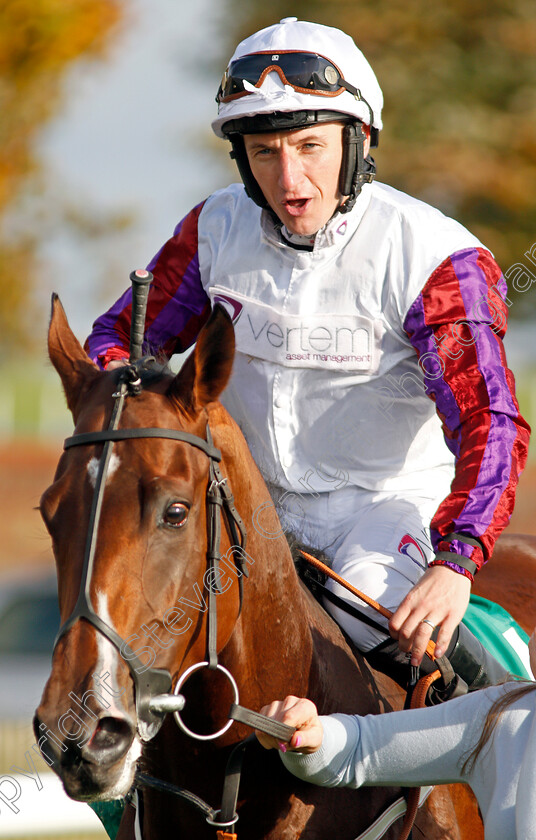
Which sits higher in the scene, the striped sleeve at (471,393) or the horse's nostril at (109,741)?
the striped sleeve at (471,393)

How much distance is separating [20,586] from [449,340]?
6997 mm

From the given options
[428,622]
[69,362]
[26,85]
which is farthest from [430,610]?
[26,85]

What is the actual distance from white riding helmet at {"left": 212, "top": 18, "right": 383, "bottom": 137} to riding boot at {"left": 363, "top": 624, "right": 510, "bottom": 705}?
1401 millimetres

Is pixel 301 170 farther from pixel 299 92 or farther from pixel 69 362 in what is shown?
pixel 69 362

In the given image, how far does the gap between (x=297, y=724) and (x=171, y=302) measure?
1.47 metres

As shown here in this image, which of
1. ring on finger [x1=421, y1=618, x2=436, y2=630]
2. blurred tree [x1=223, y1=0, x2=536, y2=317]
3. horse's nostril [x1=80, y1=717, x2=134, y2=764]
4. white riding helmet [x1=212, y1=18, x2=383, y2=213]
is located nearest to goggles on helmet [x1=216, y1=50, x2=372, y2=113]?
white riding helmet [x1=212, y1=18, x2=383, y2=213]

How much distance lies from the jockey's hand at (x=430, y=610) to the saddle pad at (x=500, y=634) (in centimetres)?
70

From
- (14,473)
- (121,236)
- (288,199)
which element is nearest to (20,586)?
(14,473)

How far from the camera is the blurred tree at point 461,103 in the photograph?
524 inches

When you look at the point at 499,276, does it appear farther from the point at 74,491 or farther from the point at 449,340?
the point at 74,491

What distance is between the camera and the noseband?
1.91 metres

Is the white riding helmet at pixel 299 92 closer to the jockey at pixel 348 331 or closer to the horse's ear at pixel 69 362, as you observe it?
the jockey at pixel 348 331

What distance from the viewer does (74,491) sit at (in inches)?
79.4

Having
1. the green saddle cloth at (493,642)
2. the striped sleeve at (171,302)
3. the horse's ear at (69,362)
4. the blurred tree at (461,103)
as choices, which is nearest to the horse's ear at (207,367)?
the horse's ear at (69,362)
